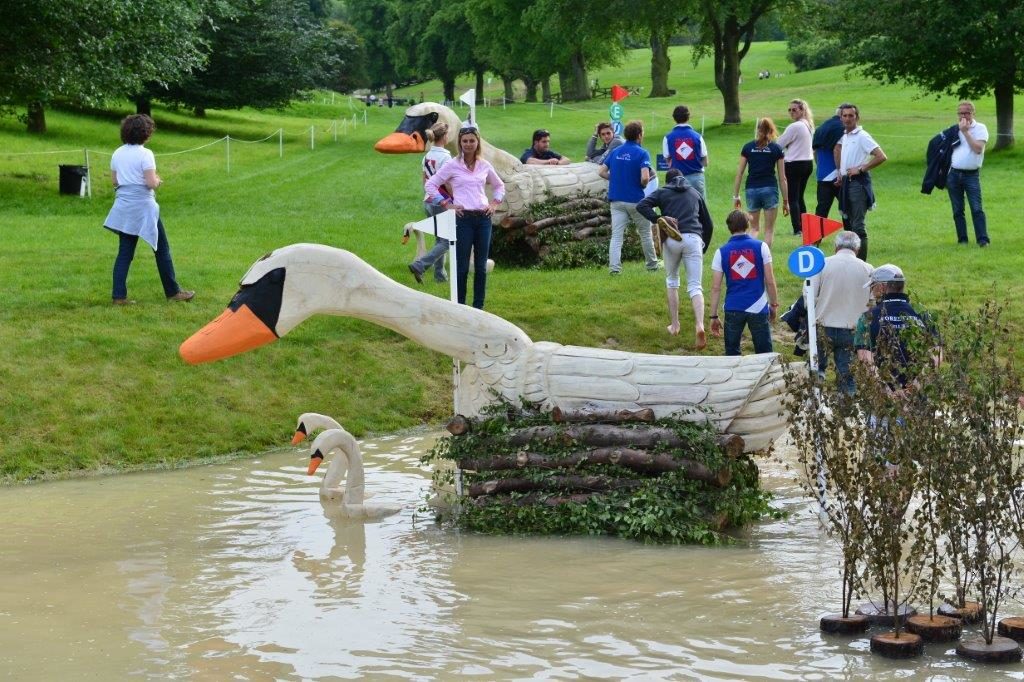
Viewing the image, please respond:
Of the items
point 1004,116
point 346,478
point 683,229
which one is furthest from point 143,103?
point 346,478

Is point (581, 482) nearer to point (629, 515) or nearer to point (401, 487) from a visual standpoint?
point (629, 515)

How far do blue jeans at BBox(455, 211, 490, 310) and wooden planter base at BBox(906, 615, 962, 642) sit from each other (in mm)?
7543

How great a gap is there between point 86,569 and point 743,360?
4830 millimetres

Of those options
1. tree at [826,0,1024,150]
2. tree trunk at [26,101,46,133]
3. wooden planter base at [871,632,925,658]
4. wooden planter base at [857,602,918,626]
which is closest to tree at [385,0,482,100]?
tree trunk at [26,101,46,133]

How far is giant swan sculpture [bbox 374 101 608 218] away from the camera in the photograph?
58.3ft

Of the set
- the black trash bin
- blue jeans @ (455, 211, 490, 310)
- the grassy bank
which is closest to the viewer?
the grassy bank

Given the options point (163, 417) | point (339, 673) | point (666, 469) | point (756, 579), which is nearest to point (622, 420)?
point (666, 469)

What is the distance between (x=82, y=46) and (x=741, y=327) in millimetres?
17609

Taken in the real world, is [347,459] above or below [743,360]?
below

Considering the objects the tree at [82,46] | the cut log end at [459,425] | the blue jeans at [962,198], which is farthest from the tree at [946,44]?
the cut log end at [459,425]

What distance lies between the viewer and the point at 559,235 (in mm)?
18969

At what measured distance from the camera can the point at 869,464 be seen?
7.50m

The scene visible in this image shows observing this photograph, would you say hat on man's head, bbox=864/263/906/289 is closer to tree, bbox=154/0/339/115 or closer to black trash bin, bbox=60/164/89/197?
black trash bin, bbox=60/164/89/197

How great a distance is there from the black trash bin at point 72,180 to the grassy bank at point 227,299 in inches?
14.4
